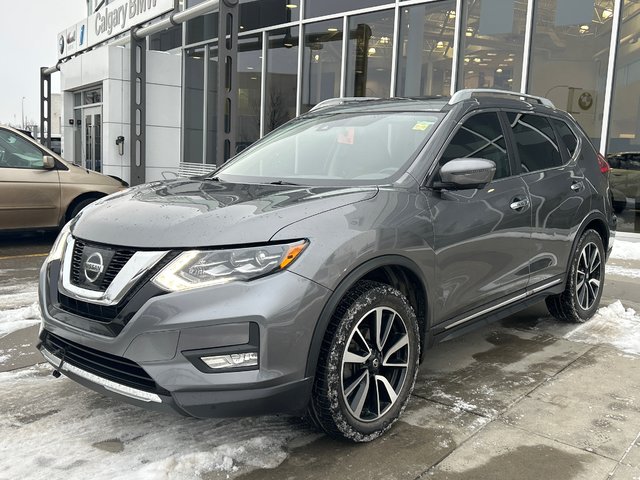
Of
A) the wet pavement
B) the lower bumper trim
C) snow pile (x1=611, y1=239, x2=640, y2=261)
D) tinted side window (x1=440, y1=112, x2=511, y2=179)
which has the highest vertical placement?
tinted side window (x1=440, y1=112, x2=511, y2=179)

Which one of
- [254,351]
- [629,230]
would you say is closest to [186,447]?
[254,351]

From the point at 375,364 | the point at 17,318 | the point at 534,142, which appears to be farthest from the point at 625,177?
the point at 17,318

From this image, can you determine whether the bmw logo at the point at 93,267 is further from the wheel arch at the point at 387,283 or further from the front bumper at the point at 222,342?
the wheel arch at the point at 387,283

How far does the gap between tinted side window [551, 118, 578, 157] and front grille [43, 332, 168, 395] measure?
12.0 feet

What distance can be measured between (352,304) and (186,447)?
3.36ft

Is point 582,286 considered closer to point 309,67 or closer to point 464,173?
point 464,173

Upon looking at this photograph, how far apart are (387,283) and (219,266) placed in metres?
1.01

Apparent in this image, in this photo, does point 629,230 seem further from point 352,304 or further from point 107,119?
point 107,119

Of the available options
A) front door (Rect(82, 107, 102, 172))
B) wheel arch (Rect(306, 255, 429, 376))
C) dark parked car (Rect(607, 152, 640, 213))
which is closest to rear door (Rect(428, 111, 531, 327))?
wheel arch (Rect(306, 255, 429, 376))

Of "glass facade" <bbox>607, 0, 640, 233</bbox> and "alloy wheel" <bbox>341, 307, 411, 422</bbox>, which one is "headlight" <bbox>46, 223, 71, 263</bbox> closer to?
"alloy wheel" <bbox>341, 307, 411, 422</bbox>

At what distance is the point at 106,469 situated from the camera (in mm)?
2607

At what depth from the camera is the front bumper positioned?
2.42 metres

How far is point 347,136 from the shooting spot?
385 cm

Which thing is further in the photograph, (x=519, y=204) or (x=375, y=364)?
(x=519, y=204)
